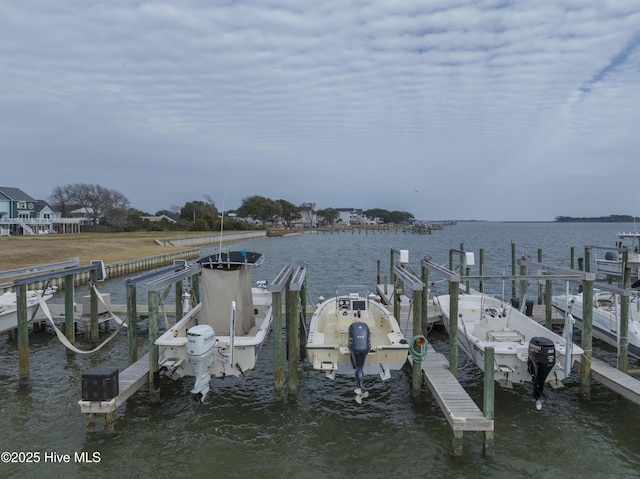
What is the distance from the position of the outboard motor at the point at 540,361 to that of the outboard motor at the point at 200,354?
6566mm

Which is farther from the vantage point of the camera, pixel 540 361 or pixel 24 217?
pixel 24 217

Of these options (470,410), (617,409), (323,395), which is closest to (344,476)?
(470,410)

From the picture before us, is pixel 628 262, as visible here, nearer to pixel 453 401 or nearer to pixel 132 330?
pixel 453 401

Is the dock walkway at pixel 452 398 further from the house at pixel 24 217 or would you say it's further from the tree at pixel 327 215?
the tree at pixel 327 215

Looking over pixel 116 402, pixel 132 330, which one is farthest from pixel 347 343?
pixel 132 330

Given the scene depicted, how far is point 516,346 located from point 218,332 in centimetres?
686

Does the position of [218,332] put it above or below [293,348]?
above

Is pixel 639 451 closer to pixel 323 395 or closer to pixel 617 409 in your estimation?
pixel 617 409

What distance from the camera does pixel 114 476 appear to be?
754 centimetres

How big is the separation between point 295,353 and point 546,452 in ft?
17.1

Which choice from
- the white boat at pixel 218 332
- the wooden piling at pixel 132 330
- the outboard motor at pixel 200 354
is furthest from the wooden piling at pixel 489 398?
the wooden piling at pixel 132 330

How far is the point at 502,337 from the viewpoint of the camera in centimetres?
1149

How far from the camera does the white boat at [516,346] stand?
9.07 m

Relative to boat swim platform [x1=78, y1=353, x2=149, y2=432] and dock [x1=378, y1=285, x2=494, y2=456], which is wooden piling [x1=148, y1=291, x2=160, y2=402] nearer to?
boat swim platform [x1=78, y1=353, x2=149, y2=432]
